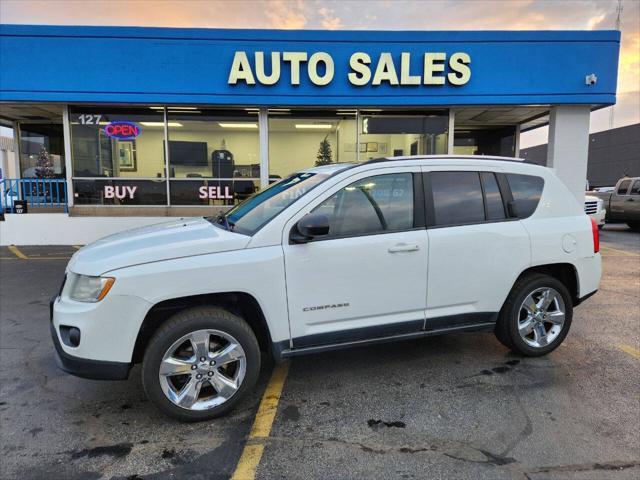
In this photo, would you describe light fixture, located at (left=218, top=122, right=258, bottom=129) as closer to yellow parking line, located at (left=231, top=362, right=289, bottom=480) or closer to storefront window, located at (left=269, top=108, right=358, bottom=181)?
storefront window, located at (left=269, top=108, right=358, bottom=181)

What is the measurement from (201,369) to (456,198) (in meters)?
2.51

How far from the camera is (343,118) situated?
12203 millimetres

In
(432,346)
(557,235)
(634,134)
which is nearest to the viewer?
(557,235)

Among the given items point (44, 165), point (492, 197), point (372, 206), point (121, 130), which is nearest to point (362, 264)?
point (372, 206)

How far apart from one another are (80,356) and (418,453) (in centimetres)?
229

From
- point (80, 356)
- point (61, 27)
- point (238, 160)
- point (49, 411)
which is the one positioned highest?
point (61, 27)

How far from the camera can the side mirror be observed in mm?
3217

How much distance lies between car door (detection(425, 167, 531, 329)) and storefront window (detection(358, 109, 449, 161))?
8475 mm

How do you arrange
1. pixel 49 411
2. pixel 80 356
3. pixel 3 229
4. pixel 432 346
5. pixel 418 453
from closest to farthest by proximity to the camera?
1. pixel 418 453
2. pixel 80 356
3. pixel 49 411
4. pixel 432 346
5. pixel 3 229

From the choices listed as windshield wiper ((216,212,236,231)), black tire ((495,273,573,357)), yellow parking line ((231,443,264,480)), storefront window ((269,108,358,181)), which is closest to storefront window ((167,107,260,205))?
storefront window ((269,108,358,181))

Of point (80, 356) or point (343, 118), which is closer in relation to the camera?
point (80, 356)

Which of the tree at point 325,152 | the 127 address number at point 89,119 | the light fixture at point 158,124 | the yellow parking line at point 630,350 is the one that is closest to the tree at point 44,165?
the 127 address number at point 89,119

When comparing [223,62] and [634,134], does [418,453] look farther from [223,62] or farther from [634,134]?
[634,134]

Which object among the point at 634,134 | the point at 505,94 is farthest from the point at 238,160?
the point at 634,134
